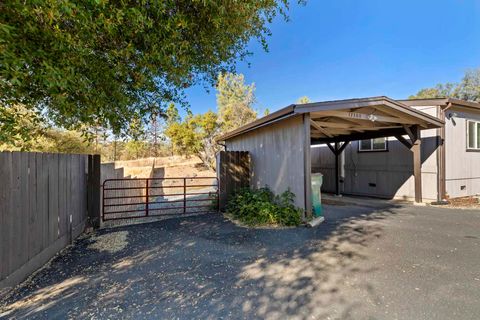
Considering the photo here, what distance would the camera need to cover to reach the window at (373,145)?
30.6 feet

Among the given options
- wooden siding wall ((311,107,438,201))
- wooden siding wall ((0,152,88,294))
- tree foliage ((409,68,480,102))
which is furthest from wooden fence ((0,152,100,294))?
tree foliage ((409,68,480,102))

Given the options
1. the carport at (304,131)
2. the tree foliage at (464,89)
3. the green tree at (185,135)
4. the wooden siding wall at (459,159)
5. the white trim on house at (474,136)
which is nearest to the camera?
the carport at (304,131)

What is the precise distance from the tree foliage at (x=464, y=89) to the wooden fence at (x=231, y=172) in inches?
1037

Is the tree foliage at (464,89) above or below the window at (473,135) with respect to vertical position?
above

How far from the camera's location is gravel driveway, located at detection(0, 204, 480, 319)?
2336mm

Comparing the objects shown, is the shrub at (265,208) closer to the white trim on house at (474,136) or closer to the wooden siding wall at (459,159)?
the wooden siding wall at (459,159)

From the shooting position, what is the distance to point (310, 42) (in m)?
12.3

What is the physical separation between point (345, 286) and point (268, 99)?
23532mm

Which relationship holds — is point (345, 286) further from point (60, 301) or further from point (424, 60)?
point (424, 60)

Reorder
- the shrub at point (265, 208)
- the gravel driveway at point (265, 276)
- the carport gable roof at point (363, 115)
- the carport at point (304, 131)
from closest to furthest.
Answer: the gravel driveway at point (265, 276), the carport gable roof at point (363, 115), the carport at point (304, 131), the shrub at point (265, 208)

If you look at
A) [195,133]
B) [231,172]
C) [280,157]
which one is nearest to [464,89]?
[195,133]

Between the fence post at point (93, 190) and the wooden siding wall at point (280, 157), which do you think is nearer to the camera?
the fence post at point (93, 190)

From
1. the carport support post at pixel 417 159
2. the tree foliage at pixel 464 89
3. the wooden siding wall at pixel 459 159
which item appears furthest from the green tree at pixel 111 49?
the tree foliage at pixel 464 89

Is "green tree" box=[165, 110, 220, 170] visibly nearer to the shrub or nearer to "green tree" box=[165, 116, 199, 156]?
"green tree" box=[165, 116, 199, 156]
